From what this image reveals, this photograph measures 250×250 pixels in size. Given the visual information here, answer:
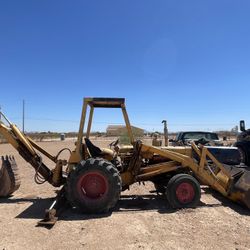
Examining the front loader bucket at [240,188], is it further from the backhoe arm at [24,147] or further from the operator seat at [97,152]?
the backhoe arm at [24,147]

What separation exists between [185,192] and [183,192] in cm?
5

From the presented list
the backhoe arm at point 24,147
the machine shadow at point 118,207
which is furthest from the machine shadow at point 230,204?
the backhoe arm at point 24,147

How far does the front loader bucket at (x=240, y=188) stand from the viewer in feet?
24.5

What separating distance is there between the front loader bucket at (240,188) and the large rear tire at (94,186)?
2651mm

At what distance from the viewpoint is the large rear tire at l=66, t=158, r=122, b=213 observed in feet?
23.7

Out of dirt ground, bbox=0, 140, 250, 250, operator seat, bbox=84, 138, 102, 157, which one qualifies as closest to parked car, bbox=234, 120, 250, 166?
dirt ground, bbox=0, 140, 250, 250

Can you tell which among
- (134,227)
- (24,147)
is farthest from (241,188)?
(24,147)

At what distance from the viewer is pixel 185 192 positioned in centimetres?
761

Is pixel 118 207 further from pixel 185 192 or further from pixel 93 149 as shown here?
pixel 185 192

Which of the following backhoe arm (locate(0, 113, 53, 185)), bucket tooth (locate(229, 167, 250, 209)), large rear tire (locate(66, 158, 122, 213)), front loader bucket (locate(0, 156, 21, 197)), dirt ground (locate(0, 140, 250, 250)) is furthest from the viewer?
front loader bucket (locate(0, 156, 21, 197))

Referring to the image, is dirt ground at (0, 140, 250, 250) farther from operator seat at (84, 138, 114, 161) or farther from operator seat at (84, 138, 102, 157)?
operator seat at (84, 138, 102, 157)

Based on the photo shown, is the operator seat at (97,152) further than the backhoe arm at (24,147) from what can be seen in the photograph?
No

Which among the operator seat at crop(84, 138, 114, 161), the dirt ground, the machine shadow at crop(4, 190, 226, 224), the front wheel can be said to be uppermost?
the operator seat at crop(84, 138, 114, 161)

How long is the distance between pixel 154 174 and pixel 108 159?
1.13 m
